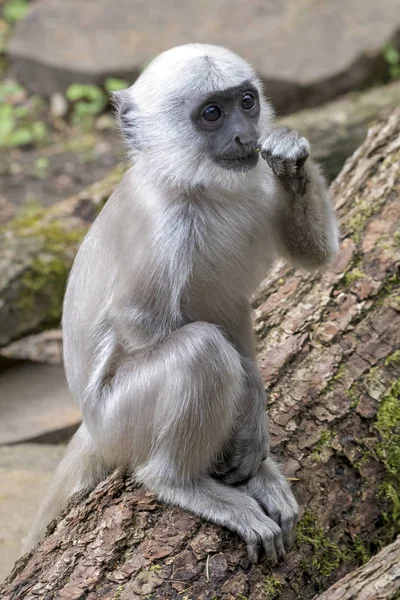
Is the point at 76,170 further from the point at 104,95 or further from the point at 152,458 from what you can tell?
the point at 152,458

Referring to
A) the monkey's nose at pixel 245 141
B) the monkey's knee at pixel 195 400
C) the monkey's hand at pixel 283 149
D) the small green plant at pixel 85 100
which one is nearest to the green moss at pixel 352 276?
the monkey's hand at pixel 283 149

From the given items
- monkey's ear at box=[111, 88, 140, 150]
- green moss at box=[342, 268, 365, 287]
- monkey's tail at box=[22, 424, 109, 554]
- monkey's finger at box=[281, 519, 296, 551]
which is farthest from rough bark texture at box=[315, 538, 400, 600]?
monkey's ear at box=[111, 88, 140, 150]

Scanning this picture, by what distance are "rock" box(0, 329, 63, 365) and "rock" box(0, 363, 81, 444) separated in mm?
178

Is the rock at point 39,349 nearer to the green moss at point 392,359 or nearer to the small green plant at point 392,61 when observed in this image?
the green moss at point 392,359

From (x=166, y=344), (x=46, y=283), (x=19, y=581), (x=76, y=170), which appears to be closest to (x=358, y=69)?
(x=76, y=170)

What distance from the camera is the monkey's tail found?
213 inches

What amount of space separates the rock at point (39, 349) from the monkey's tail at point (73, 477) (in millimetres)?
4105

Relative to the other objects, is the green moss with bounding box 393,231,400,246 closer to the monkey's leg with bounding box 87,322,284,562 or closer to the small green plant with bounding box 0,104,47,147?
the monkey's leg with bounding box 87,322,284,562

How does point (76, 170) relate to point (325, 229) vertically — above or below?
below

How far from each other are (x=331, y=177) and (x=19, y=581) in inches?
266

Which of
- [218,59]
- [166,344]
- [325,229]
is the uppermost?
[218,59]

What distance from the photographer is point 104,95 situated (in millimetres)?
13703

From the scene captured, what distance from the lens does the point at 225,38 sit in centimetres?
1383

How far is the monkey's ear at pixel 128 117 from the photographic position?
16.7 feet
